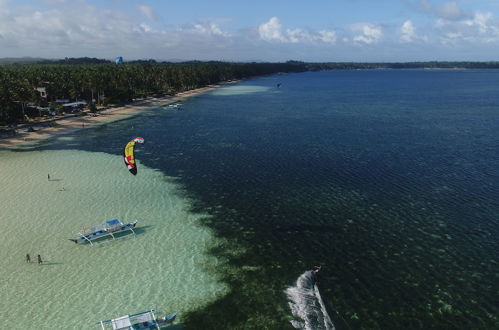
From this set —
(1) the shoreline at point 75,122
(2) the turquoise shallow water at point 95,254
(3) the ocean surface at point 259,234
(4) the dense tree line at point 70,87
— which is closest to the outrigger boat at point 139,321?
(2) the turquoise shallow water at point 95,254

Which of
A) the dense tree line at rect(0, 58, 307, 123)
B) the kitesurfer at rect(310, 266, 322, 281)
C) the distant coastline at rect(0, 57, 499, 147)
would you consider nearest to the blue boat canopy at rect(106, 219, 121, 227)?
the kitesurfer at rect(310, 266, 322, 281)

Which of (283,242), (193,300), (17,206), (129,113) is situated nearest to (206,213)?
(283,242)

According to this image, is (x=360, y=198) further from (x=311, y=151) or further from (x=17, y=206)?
(x=17, y=206)

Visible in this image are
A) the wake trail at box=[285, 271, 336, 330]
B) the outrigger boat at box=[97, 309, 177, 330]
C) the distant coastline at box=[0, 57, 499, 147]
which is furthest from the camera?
the distant coastline at box=[0, 57, 499, 147]

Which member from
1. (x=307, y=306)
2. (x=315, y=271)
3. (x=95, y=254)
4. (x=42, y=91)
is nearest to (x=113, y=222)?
(x=95, y=254)

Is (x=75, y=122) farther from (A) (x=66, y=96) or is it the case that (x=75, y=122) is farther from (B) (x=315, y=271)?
(B) (x=315, y=271)

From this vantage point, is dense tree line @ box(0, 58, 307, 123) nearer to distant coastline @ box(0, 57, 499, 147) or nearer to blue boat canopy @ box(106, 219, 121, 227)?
distant coastline @ box(0, 57, 499, 147)
